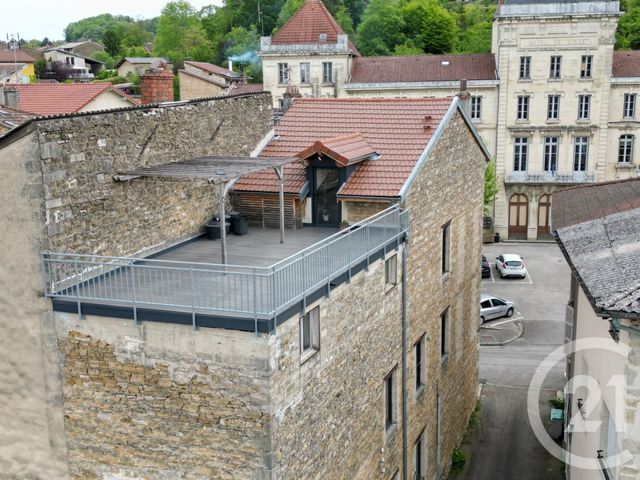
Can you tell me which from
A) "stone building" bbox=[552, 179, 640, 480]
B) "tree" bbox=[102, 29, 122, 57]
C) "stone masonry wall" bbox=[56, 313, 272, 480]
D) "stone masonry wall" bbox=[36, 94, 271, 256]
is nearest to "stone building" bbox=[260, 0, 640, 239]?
"stone building" bbox=[552, 179, 640, 480]

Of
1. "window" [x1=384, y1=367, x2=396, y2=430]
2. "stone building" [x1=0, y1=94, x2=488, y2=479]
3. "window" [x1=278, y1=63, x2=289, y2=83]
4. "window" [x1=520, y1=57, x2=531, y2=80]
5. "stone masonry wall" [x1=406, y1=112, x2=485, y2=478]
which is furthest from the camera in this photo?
"window" [x1=278, y1=63, x2=289, y2=83]

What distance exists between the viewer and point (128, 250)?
13.9 metres

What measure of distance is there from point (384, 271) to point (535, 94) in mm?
35415

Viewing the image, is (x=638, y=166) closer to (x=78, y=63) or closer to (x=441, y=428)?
(x=441, y=428)

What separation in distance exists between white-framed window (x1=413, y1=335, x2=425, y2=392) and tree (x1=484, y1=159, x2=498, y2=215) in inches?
1097

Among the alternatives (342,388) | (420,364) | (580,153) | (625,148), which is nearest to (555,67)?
(580,153)

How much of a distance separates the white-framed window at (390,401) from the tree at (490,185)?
30.1 meters

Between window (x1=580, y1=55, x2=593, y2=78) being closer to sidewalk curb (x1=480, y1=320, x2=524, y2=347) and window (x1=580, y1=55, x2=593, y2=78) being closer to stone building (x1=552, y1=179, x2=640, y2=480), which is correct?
sidewalk curb (x1=480, y1=320, x2=524, y2=347)

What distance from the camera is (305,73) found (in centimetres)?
5078

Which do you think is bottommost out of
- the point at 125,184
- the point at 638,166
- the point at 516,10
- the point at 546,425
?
the point at 546,425

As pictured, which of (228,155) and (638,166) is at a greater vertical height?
(228,155)

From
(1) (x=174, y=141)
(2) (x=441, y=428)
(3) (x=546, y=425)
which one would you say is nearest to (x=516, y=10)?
(3) (x=546, y=425)

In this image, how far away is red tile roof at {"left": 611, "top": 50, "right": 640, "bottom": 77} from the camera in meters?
47.2

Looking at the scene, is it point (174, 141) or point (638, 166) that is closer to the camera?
point (174, 141)
